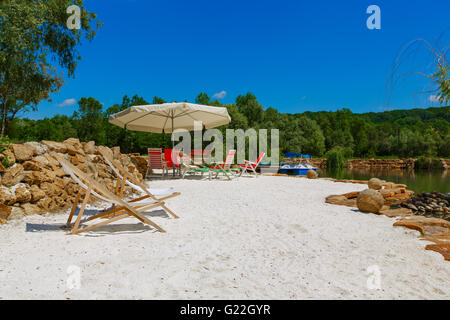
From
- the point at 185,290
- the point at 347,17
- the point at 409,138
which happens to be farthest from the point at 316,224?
the point at 409,138

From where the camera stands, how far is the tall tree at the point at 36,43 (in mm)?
8188

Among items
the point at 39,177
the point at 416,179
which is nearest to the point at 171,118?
the point at 39,177

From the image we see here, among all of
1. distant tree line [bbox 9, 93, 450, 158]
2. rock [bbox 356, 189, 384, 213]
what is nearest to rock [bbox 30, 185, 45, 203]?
rock [bbox 356, 189, 384, 213]

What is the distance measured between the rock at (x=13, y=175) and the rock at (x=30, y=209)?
0.34 metres

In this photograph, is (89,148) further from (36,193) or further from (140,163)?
(140,163)

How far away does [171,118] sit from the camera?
32.0ft

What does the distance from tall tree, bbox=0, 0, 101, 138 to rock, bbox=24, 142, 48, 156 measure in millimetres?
5654

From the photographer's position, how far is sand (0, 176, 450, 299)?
1.93m

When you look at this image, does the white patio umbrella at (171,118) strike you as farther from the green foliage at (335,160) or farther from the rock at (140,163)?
the green foliage at (335,160)

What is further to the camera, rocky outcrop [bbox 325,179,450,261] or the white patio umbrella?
the white patio umbrella

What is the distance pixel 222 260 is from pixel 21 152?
3.44 meters

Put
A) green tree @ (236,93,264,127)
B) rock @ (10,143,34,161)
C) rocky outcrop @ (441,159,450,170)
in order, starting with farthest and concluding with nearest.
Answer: green tree @ (236,93,264,127) → rocky outcrop @ (441,159,450,170) → rock @ (10,143,34,161)

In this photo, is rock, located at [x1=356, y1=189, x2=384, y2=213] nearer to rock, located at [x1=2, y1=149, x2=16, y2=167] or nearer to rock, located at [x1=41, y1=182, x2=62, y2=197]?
rock, located at [x1=41, y1=182, x2=62, y2=197]
